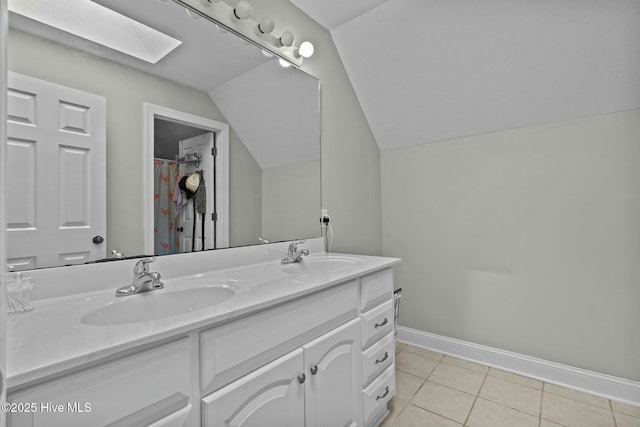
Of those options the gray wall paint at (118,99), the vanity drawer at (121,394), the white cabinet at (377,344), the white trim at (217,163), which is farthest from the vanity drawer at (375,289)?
the gray wall paint at (118,99)

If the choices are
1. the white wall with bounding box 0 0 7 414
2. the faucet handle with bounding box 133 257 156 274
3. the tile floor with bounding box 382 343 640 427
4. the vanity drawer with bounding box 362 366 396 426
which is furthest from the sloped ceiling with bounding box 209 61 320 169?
the tile floor with bounding box 382 343 640 427

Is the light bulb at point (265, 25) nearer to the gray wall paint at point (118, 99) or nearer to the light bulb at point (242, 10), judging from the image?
the light bulb at point (242, 10)

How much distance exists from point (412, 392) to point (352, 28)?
2.41m

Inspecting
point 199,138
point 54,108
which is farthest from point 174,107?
point 54,108

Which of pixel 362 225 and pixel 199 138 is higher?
pixel 199 138

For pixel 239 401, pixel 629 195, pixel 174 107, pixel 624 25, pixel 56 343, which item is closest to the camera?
pixel 56 343

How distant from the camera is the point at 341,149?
2.19m

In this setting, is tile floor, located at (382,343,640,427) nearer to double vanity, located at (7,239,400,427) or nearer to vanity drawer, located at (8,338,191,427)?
double vanity, located at (7,239,400,427)

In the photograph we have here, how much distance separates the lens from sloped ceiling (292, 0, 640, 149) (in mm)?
1577

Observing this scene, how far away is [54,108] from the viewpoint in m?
0.95

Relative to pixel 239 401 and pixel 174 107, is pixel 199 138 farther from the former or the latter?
pixel 239 401

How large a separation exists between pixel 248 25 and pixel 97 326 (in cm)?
153

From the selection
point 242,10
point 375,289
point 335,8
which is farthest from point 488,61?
point 375,289

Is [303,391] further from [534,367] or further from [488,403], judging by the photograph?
[534,367]
